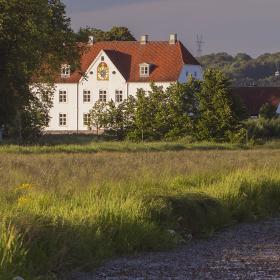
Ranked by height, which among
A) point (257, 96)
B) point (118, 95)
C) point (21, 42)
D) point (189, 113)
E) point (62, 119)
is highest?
point (21, 42)

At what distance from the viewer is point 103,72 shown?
93.9 m

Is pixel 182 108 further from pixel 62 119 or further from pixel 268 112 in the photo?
pixel 62 119

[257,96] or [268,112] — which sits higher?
[257,96]

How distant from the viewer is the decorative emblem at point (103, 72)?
306 ft

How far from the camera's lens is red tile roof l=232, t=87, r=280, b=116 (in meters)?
98.7

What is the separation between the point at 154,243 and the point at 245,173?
27.2ft

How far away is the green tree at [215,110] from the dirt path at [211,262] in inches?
1888

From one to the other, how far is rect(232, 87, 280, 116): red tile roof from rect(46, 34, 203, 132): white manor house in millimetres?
7652

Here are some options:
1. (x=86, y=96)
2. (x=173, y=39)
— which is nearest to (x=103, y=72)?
(x=86, y=96)

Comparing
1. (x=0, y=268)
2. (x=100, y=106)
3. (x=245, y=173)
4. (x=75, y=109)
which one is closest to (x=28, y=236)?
(x=0, y=268)

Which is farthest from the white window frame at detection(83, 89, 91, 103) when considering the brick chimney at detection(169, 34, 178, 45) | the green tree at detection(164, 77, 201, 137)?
the green tree at detection(164, 77, 201, 137)

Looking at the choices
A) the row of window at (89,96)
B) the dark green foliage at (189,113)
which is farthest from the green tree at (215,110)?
the row of window at (89,96)

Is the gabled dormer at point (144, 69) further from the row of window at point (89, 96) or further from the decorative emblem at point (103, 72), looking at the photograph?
the decorative emblem at point (103, 72)

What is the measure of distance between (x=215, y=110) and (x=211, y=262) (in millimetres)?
51215
